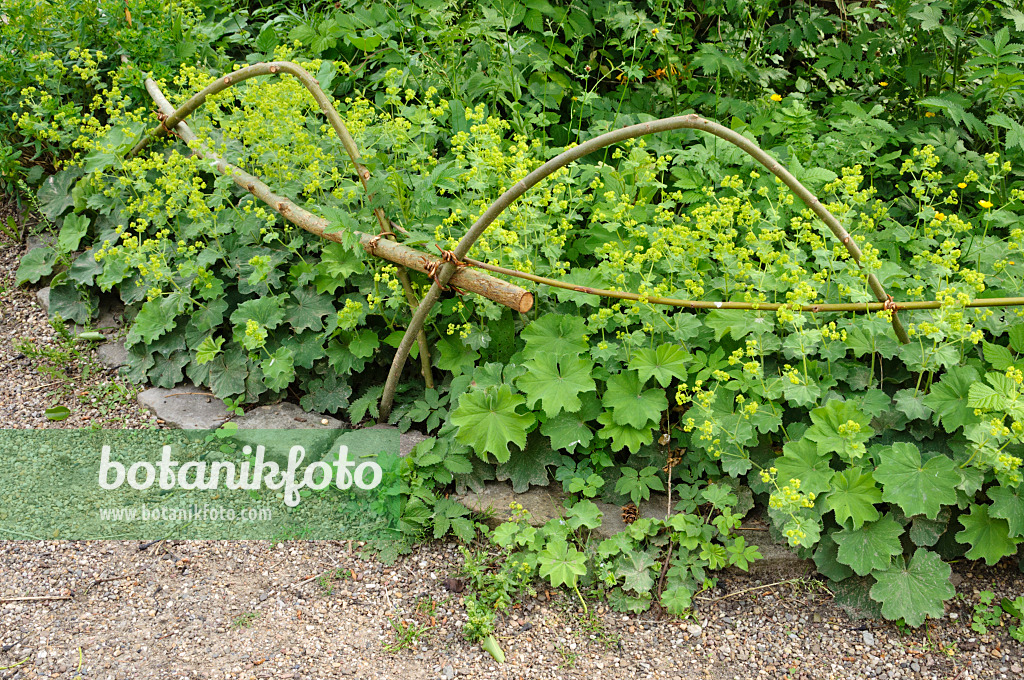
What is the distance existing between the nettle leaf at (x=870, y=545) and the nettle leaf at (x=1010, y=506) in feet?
0.85

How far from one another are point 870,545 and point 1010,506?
39cm

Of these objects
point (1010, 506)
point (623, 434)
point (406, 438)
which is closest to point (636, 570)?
point (623, 434)

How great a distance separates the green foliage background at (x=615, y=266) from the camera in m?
2.29

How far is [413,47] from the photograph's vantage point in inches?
140

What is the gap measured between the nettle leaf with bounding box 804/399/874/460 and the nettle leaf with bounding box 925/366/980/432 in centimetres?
20

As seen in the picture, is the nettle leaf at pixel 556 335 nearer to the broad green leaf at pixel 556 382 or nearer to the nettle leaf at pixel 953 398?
the broad green leaf at pixel 556 382

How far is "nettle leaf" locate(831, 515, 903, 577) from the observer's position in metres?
2.19

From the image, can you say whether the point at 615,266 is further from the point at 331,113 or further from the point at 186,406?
the point at 186,406

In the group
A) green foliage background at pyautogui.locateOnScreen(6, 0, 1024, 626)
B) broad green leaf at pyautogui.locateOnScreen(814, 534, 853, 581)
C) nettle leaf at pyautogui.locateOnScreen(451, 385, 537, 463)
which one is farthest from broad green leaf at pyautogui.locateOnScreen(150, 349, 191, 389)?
broad green leaf at pyautogui.locateOnScreen(814, 534, 853, 581)

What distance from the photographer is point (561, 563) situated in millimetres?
2279

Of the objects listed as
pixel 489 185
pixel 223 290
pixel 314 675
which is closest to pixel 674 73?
pixel 489 185

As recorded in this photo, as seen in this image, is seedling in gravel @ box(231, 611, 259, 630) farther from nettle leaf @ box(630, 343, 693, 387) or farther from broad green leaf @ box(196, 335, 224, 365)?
nettle leaf @ box(630, 343, 693, 387)

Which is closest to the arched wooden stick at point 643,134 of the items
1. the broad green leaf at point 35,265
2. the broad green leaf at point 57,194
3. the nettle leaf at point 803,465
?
the nettle leaf at point 803,465

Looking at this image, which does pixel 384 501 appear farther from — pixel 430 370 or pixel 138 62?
pixel 138 62
